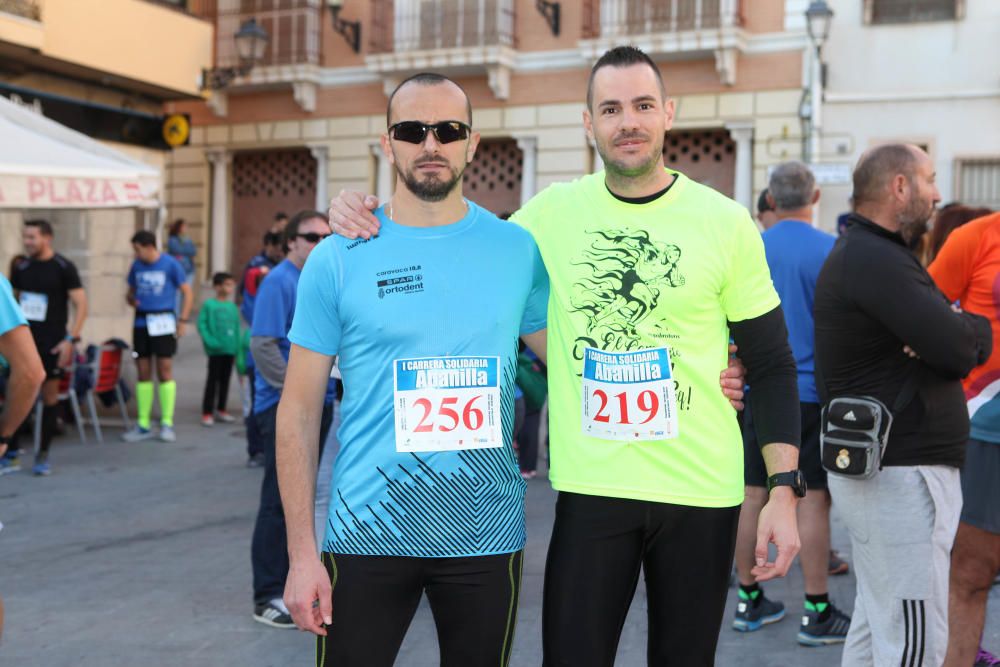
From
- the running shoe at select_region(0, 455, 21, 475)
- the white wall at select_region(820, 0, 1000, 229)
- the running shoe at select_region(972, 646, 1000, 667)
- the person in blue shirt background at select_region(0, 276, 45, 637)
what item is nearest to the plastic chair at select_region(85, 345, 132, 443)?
the running shoe at select_region(0, 455, 21, 475)

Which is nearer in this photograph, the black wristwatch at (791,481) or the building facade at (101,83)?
the black wristwatch at (791,481)

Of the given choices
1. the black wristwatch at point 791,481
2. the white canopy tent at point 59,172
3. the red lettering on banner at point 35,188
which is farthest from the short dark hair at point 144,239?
the black wristwatch at point 791,481

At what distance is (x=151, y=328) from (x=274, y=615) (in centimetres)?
649

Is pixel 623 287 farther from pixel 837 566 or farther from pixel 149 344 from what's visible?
pixel 149 344

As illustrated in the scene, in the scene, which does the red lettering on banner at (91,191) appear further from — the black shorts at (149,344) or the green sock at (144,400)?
the green sock at (144,400)

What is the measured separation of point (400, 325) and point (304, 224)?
3.29 metres

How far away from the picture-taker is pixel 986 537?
4012 mm

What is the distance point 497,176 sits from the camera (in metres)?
22.6

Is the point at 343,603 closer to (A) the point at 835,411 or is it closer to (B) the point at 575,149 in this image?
(A) the point at 835,411

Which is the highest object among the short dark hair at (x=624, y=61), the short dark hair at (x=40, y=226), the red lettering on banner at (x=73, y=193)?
the short dark hair at (x=624, y=61)

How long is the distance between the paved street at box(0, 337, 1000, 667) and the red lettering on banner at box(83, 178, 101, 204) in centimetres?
208

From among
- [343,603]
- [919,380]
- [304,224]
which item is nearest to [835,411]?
[919,380]

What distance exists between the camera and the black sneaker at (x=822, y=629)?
5195 mm

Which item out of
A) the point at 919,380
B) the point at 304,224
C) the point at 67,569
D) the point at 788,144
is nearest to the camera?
the point at 919,380
